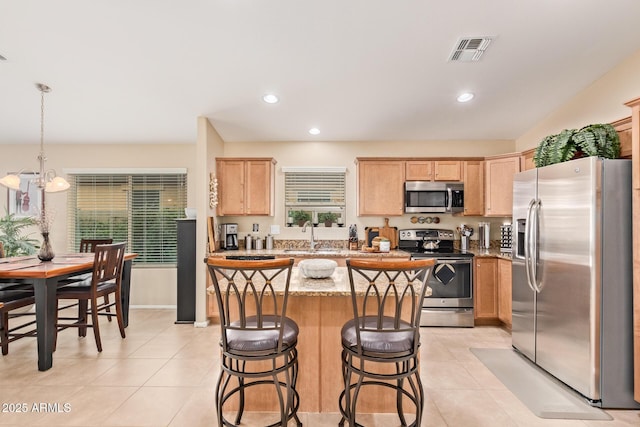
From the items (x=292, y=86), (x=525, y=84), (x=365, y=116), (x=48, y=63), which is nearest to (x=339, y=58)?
(x=292, y=86)

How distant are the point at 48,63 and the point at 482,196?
5.29 meters

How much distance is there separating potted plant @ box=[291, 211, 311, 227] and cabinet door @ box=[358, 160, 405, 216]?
86 centimetres

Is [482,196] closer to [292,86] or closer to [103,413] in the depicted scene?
[292,86]

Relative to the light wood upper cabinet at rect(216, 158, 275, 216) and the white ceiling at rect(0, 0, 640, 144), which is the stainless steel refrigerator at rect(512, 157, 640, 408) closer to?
the white ceiling at rect(0, 0, 640, 144)

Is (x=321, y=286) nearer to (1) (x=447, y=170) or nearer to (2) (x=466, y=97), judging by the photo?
(2) (x=466, y=97)

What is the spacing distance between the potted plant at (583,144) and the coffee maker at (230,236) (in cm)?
386

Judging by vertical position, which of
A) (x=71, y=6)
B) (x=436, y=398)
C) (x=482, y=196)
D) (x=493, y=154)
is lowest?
(x=436, y=398)

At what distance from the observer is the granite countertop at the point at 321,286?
6.57ft

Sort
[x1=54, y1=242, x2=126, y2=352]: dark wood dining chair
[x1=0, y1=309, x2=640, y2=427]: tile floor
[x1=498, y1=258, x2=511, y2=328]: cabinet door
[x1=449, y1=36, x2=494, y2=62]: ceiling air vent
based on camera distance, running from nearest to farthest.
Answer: [x1=0, y1=309, x2=640, y2=427]: tile floor, [x1=449, y1=36, x2=494, y2=62]: ceiling air vent, [x1=54, y1=242, x2=126, y2=352]: dark wood dining chair, [x1=498, y1=258, x2=511, y2=328]: cabinet door

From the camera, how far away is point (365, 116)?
13.9ft

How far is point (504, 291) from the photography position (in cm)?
402

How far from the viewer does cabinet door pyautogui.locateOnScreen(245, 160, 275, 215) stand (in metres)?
4.69

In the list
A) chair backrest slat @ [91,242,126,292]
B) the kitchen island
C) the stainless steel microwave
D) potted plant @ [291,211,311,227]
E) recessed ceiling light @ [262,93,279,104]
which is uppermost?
recessed ceiling light @ [262,93,279,104]

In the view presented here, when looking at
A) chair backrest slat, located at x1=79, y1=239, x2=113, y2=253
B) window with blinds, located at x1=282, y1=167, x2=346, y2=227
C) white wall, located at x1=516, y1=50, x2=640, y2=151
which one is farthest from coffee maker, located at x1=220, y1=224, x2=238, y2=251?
white wall, located at x1=516, y1=50, x2=640, y2=151
